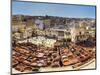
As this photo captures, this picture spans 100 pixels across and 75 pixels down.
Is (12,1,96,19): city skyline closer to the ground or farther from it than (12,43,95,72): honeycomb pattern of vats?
farther from it

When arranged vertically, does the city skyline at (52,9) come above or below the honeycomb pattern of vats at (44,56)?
above

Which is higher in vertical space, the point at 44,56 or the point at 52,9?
the point at 52,9

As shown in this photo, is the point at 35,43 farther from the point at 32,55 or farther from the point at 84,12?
the point at 84,12
